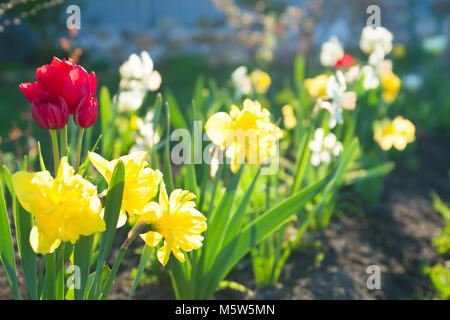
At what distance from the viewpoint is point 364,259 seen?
1.99 metres

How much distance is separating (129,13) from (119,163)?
7800mm

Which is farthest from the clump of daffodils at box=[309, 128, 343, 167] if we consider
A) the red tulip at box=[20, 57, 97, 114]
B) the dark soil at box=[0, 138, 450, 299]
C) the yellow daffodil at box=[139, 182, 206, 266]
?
the red tulip at box=[20, 57, 97, 114]

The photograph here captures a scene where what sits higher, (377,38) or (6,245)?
(377,38)

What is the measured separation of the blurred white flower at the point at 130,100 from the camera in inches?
79.0

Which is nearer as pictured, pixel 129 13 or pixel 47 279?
pixel 47 279

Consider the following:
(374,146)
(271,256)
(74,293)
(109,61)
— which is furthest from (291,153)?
(109,61)

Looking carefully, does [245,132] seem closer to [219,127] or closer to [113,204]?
[219,127]

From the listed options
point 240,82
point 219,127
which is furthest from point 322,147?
point 219,127

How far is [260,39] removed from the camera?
424 cm

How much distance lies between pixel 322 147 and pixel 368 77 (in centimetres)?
46

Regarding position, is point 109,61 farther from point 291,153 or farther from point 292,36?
point 291,153

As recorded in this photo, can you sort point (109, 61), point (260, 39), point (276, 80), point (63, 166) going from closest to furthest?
point (63, 166) → point (260, 39) → point (276, 80) → point (109, 61)

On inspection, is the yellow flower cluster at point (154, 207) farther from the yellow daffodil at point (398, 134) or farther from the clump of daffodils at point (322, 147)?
the yellow daffodil at point (398, 134)

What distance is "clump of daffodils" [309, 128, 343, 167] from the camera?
1.95m
